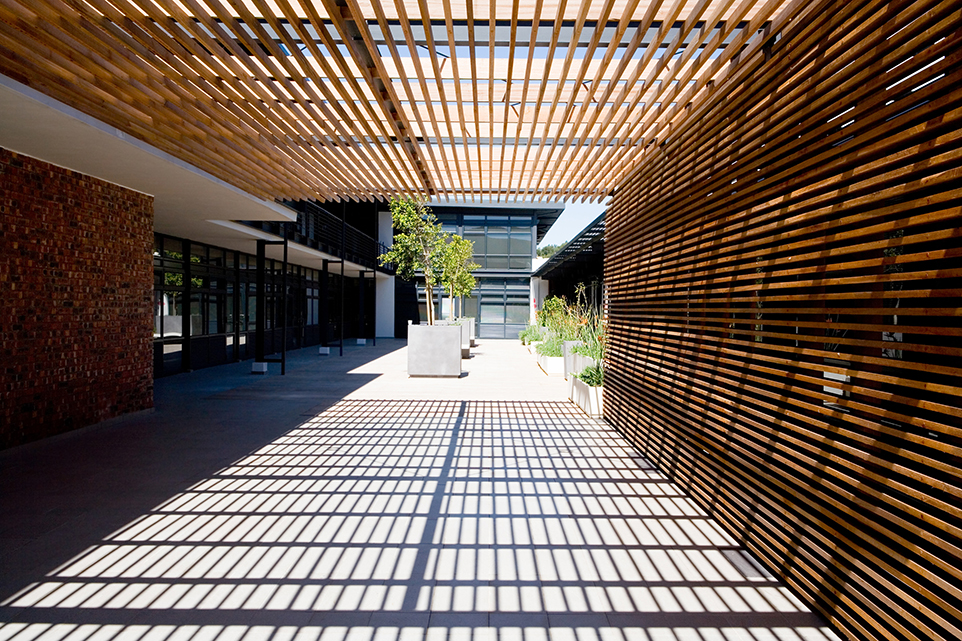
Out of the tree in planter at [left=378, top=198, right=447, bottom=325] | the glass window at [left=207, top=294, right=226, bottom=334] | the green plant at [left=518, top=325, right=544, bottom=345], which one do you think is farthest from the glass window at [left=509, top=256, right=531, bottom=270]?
the glass window at [left=207, top=294, right=226, bottom=334]

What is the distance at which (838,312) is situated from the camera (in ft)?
8.04

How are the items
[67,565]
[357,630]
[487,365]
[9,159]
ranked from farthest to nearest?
[487,365] → [9,159] → [67,565] → [357,630]

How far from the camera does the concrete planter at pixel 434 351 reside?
11.1 m

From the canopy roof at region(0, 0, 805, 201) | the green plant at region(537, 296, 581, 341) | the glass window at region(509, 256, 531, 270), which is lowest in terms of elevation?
the green plant at region(537, 296, 581, 341)

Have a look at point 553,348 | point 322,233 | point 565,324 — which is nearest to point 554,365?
Result: point 553,348

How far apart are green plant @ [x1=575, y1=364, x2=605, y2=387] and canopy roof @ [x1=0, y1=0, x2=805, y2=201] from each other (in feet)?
9.45

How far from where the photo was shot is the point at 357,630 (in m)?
2.45

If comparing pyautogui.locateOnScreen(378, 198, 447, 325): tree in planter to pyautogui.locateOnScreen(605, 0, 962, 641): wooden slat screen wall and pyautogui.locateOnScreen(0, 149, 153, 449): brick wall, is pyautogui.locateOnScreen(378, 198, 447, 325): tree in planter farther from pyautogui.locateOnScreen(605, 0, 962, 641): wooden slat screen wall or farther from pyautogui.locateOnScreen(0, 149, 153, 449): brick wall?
pyautogui.locateOnScreen(605, 0, 962, 641): wooden slat screen wall

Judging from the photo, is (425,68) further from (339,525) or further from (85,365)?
(85,365)

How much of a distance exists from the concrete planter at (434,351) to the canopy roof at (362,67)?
5.42 meters

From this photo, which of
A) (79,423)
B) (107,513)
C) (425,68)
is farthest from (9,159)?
(425,68)

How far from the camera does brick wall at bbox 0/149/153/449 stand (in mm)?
5180

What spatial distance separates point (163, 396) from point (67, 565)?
6.32 metres

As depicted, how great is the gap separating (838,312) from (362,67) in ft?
10.2
